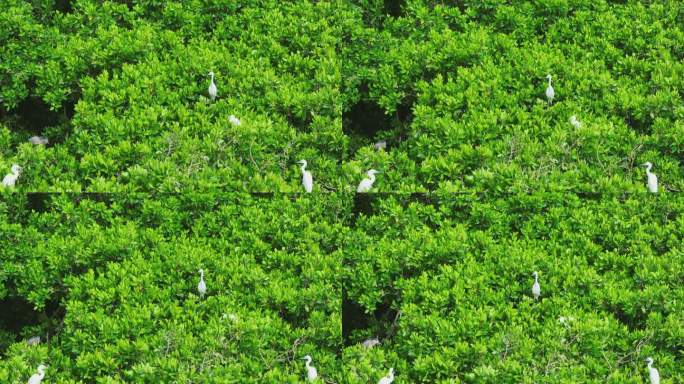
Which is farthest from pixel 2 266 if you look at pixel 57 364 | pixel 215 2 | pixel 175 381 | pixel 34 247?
pixel 215 2

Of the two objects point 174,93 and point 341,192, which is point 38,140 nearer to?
point 174,93

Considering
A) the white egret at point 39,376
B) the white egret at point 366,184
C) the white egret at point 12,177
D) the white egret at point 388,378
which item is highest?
the white egret at point 366,184

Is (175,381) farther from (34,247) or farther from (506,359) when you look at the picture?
(506,359)

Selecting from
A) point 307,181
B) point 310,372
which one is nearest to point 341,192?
point 307,181

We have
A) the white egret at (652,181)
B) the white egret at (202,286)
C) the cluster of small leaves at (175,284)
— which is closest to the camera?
the cluster of small leaves at (175,284)

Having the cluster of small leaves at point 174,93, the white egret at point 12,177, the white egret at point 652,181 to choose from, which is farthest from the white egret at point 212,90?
the white egret at point 652,181

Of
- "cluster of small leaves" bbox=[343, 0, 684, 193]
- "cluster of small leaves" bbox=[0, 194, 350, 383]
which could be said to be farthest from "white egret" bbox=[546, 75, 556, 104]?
"cluster of small leaves" bbox=[0, 194, 350, 383]

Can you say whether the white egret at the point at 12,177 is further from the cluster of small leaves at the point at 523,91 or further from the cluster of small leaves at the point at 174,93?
the cluster of small leaves at the point at 523,91

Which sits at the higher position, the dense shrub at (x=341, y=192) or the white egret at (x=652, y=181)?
the white egret at (x=652, y=181)
